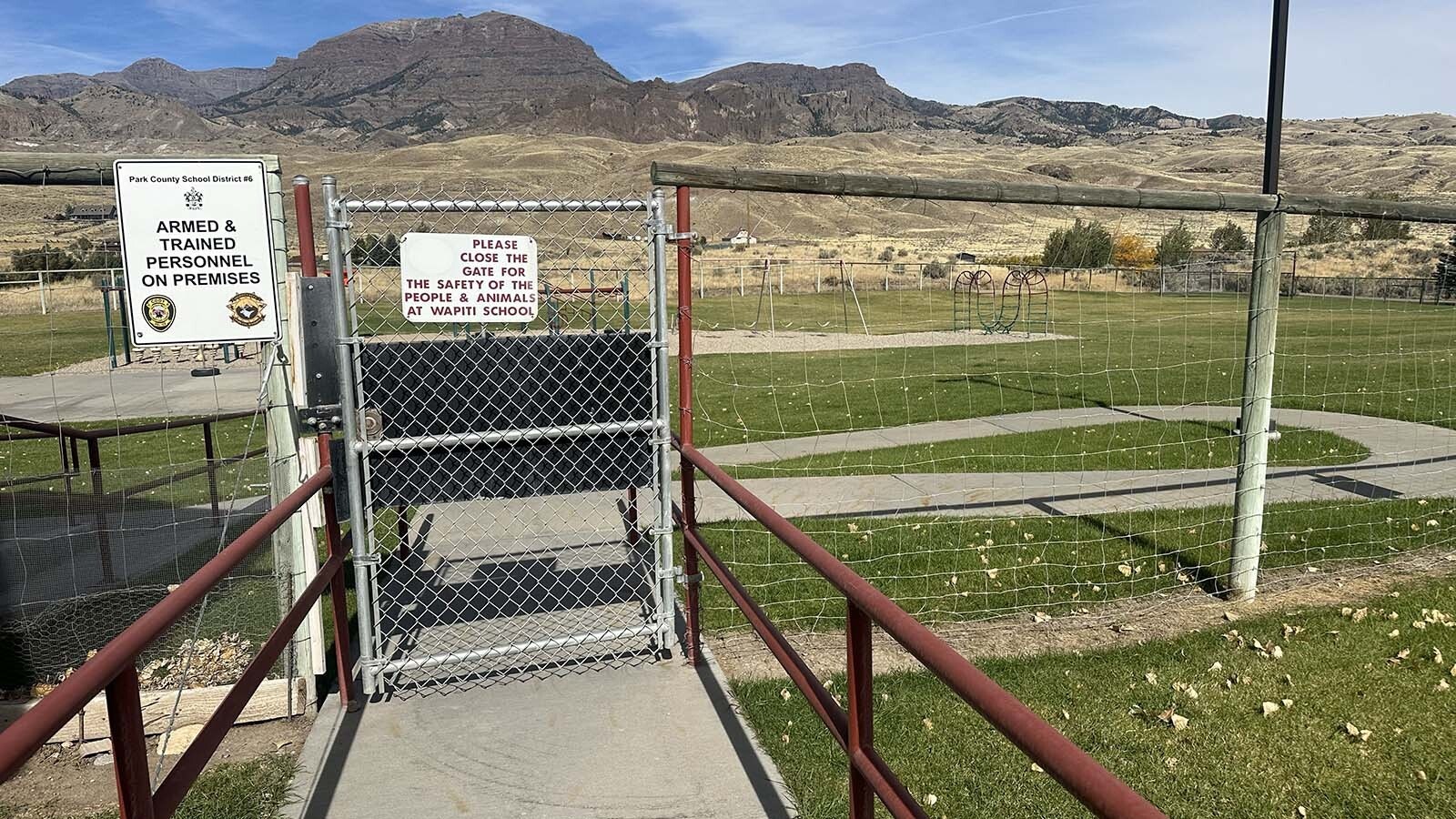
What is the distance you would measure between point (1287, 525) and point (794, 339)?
53.5ft

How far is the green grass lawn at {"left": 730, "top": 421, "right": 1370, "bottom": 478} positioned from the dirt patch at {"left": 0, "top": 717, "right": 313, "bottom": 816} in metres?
5.28

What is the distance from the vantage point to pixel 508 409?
4480 mm

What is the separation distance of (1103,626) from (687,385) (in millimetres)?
2886

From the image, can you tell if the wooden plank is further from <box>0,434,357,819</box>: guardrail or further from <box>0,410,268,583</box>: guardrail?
<box>0,410,268,583</box>: guardrail

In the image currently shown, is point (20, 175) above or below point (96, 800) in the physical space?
above

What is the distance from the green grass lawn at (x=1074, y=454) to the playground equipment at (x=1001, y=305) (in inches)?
478

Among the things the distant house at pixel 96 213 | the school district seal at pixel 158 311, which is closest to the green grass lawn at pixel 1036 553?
the school district seal at pixel 158 311

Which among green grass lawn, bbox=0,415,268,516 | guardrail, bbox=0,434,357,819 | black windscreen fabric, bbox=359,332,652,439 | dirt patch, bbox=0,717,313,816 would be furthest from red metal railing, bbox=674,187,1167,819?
green grass lawn, bbox=0,415,268,516

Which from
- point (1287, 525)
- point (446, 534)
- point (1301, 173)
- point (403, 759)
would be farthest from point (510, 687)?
point (1301, 173)

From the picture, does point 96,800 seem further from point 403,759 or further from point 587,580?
point 587,580

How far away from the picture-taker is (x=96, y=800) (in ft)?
12.4

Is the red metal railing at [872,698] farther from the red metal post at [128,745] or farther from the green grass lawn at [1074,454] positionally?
the green grass lawn at [1074,454]

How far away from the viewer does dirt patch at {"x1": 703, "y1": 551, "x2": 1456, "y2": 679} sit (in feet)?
16.5

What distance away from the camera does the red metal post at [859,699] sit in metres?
2.28
